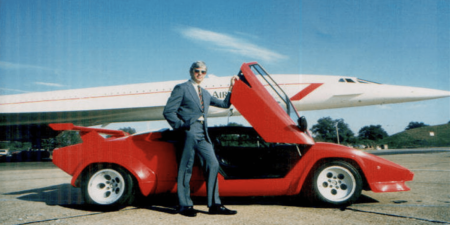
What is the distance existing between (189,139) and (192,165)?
0.30m

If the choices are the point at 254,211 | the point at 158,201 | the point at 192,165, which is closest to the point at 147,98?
the point at 158,201

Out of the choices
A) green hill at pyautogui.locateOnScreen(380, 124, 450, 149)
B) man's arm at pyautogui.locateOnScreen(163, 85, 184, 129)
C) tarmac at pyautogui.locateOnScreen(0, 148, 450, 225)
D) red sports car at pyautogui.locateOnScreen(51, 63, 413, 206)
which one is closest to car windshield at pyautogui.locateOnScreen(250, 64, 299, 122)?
red sports car at pyautogui.locateOnScreen(51, 63, 413, 206)

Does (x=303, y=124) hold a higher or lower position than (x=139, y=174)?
higher

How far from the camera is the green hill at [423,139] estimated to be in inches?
1737

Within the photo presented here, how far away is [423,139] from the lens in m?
48.4

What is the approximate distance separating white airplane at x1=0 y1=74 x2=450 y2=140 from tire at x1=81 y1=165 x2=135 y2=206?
9.05 meters

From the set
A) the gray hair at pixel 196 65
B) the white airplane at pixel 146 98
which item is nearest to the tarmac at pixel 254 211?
the gray hair at pixel 196 65

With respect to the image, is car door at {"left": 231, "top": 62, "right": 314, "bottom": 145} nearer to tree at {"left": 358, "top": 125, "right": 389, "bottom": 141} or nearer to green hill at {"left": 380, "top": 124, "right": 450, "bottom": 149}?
green hill at {"left": 380, "top": 124, "right": 450, "bottom": 149}

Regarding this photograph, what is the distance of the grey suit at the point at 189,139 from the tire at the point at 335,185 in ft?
3.55

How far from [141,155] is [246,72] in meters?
1.57

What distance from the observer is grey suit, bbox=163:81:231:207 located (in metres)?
3.02

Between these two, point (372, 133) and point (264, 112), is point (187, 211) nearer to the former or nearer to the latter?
point (264, 112)

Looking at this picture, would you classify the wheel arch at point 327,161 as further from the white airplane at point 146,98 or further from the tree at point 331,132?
the tree at point 331,132

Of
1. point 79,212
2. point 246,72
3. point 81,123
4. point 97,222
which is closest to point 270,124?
point 246,72
